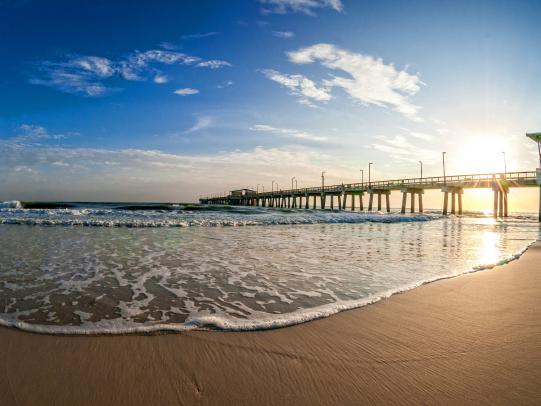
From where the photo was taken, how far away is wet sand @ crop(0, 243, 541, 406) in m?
1.74

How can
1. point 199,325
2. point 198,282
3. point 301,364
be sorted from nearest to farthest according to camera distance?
point 301,364, point 199,325, point 198,282

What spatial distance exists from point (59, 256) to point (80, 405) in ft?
19.4

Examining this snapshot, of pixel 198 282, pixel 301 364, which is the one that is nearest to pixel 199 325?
pixel 301 364

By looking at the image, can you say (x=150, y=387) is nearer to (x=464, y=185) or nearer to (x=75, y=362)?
(x=75, y=362)

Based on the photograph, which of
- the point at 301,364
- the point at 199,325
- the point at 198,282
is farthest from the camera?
the point at 198,282

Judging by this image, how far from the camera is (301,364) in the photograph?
6.91 ft

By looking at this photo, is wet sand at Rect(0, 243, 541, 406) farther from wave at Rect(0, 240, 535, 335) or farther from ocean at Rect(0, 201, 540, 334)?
ocean at Rect(0, 201, 540, 334)

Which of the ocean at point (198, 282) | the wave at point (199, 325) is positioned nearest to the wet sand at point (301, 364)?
the wave at point (199, 325)

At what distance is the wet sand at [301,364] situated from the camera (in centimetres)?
174

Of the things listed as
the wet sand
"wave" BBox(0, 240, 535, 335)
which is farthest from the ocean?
the wet sand

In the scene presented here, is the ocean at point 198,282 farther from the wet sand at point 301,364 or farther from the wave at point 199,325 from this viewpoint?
the wet sand at point 301,364

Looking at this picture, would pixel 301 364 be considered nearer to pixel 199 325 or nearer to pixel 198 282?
pixel 199 325

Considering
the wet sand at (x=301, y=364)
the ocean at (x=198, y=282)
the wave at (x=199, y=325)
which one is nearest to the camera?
the wet sand at (x=301, y=364)

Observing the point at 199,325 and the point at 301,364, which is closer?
the point at 301,364
